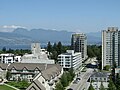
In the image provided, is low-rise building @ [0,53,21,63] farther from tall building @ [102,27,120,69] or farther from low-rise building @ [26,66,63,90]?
low-rise building @ [26,66,63,90]

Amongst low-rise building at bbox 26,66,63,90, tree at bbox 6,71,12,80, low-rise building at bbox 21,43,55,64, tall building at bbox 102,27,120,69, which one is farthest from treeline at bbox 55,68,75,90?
tall building at bbox 102,27,120,69

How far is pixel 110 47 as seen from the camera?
54.4m

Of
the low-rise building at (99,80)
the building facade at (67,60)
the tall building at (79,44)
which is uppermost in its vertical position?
the tall building at (79,44)

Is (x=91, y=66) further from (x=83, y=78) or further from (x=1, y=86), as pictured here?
(x=1, y=86)

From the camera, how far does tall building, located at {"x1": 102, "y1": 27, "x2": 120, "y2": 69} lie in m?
53.6

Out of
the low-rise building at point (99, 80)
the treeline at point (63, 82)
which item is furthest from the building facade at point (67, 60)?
the low-rise building at point (99, 80)

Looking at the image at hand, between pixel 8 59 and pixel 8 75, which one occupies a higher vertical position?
pixel 8 59

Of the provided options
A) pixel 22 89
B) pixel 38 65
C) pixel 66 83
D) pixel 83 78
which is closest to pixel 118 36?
pixel 83 78

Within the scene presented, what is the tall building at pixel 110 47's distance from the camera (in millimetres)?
53594

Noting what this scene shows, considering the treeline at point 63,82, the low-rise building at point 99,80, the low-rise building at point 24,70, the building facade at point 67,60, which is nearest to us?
the treeline at point 63,82

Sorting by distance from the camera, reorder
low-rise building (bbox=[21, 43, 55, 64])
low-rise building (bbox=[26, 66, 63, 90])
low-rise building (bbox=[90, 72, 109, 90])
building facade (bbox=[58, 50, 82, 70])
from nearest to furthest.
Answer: low-rise building (bbox=[26, 66, 63, 90]), low-rise building (bbox=[90, 72, 109, 90]), low-rise building (bbox=[21, 43, 55, 64]), building facade (bbox=[58, 50, 82, 70])

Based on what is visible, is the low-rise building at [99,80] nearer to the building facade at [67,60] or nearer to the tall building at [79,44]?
the building facade at [67,60]

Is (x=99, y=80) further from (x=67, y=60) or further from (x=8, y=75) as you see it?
(x=67, y=60)

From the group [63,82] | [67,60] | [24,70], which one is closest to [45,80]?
[63,82]
